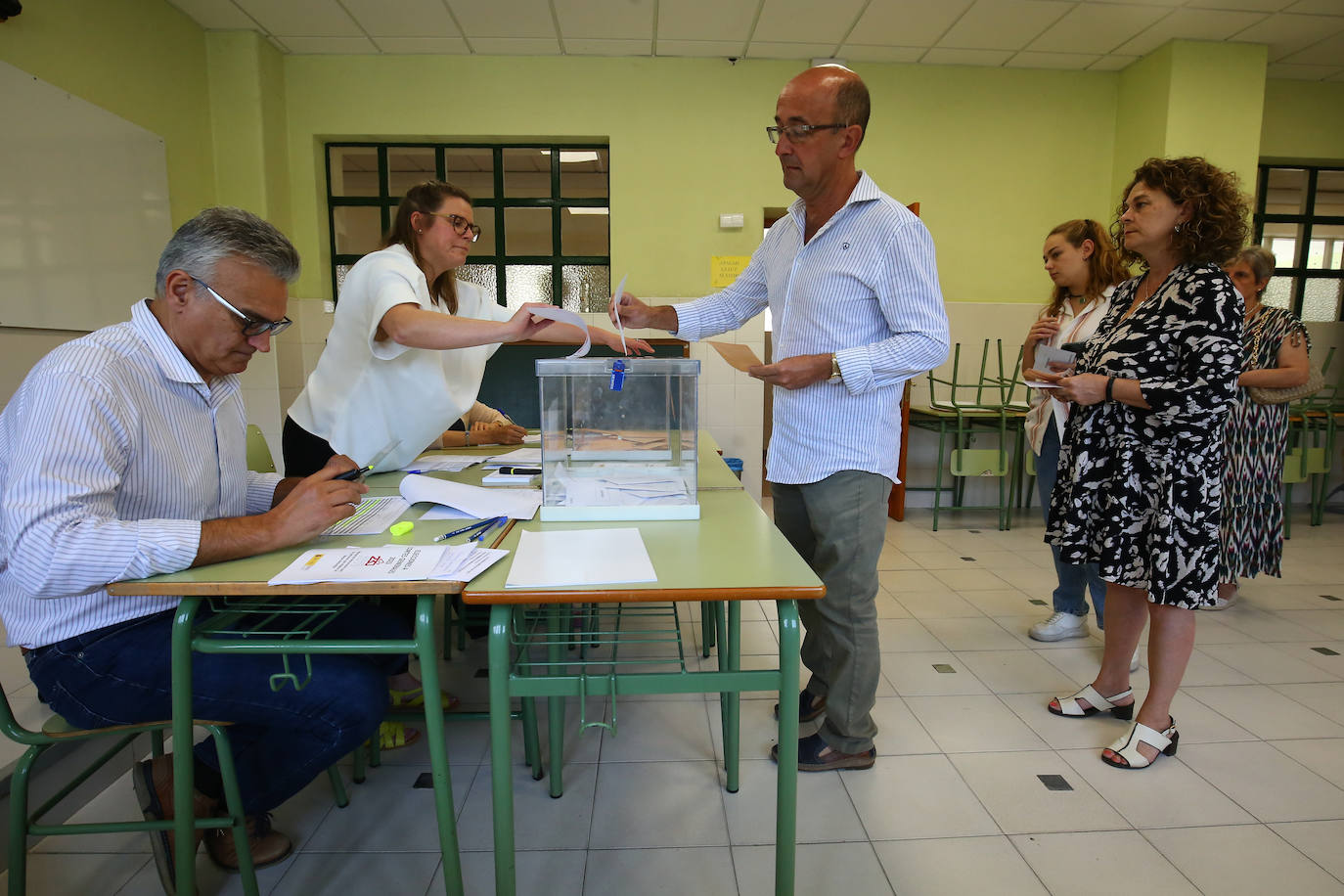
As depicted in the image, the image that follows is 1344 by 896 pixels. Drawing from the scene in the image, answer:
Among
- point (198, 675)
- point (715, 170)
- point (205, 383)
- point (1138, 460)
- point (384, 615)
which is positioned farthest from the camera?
point (715, 170)

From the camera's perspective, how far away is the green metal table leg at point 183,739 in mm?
1094

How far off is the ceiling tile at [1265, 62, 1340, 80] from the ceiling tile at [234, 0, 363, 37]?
558cm

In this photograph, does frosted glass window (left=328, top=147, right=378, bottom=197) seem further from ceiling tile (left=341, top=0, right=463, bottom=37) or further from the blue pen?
the blue pen

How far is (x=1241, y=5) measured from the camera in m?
3.76

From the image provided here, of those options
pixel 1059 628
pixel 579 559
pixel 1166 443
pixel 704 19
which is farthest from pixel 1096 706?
pixel 704 19

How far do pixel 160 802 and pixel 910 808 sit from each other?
5.02 ft

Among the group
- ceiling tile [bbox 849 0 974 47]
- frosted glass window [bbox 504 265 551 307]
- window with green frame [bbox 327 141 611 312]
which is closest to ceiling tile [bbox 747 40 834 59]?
ceiling tile [bbox 849 0 974 47]

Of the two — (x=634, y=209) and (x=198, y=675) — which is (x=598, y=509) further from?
(x=634, y=209)

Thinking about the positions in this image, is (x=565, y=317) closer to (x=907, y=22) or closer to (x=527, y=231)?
(x=527, y=231)

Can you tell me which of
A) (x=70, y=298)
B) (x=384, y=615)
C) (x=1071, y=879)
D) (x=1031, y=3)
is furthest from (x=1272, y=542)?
(x=70, y=298)

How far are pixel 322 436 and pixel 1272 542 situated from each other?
3.48 m

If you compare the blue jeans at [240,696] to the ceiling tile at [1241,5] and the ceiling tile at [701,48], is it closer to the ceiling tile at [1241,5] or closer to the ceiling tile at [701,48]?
the ceiling tile at [701,48]

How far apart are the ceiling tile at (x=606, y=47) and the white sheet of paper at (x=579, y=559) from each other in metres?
3.80

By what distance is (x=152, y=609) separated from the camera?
1192 millimetres
